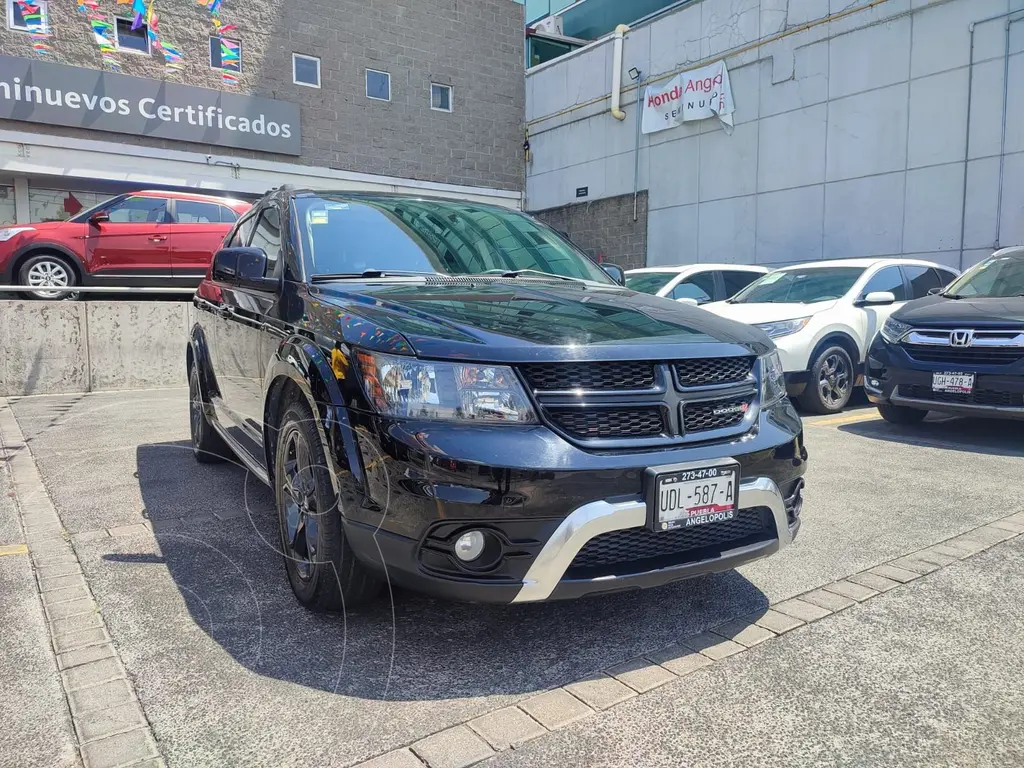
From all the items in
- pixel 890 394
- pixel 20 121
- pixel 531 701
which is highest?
pixel 20 121

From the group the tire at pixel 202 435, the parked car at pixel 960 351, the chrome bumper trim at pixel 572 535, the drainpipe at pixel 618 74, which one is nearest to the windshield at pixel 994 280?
the parked car at pixel 960 351

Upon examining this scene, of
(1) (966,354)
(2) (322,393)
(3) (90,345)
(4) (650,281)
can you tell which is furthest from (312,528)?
(3) (90,345)

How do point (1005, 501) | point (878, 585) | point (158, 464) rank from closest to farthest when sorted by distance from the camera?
1. point (878, 585)
2. point (1005, 501)
3. point (158, 464)

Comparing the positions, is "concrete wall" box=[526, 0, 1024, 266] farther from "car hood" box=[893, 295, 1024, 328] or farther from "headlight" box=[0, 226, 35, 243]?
"headlight" box=[0, 226, 35, 243]

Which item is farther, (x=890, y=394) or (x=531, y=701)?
(x=890, y=394)

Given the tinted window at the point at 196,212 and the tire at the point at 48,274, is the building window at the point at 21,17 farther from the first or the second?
the tire at the point at 48,274

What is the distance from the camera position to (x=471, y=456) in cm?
229

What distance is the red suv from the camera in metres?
9.74

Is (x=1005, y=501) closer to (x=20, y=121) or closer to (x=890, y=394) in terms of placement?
(x=890, y=394)

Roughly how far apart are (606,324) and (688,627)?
1148 mm

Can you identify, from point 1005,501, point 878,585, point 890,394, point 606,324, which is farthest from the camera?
point 890,394

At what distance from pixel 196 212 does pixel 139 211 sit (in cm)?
71

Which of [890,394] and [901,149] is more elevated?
[901,149]

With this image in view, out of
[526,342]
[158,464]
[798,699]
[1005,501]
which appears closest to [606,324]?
[526,342]
